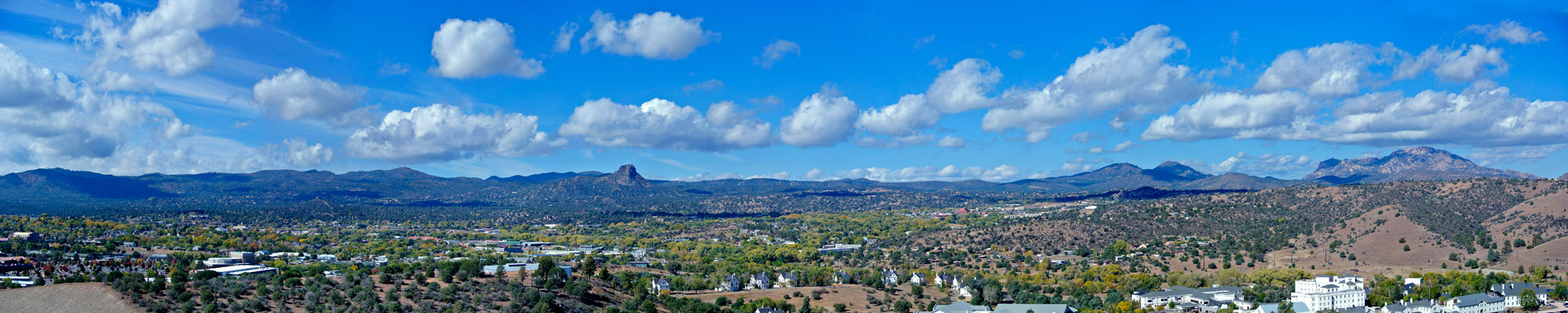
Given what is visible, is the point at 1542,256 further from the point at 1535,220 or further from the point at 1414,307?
the point at 1414,307

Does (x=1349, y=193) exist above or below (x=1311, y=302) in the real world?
above

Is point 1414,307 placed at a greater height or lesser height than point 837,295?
greater

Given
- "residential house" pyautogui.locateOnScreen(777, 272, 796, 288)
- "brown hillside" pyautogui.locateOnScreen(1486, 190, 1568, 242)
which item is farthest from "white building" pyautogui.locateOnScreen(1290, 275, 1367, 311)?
"brown hillside" pyautogui.locateOnScreen(1486, 190, 1568, 242)

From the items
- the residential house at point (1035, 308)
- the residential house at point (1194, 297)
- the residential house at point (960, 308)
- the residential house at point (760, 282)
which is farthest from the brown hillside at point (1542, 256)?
the residential house at point (760, 282)

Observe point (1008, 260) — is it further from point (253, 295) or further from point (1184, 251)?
point (253, 295)

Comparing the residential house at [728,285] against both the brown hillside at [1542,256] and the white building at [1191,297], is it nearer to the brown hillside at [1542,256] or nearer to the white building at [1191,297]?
the white building at [1191,297]

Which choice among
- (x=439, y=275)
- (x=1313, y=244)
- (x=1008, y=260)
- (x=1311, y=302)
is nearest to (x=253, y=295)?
(x=439, y=275)

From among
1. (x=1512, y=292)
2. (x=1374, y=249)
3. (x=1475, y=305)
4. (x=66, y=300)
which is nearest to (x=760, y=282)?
(x=66, y=300)
